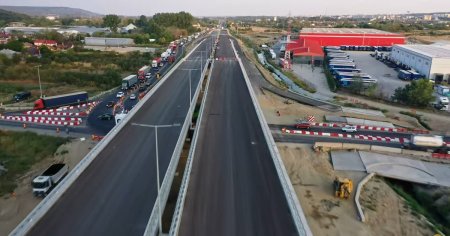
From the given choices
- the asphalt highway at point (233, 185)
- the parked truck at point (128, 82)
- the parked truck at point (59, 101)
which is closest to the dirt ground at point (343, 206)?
the asphalt highway at point (233, 185)

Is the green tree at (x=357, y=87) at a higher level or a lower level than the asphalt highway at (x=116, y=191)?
lower

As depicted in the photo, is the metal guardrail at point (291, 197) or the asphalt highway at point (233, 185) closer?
the metal guardrail at point (291, 197)

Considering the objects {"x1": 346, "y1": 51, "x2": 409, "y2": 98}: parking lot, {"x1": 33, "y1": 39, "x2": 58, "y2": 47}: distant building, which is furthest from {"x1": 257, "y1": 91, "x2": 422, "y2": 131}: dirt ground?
{"x1": 33, "y1": 39, "x2": 58, "y2": 47}: distant building

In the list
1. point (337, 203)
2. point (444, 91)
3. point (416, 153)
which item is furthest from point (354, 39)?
point (337, 203)

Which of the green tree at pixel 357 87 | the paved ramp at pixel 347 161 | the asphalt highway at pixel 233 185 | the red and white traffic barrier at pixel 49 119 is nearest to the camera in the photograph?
the asphalt highway at pixel 233 185

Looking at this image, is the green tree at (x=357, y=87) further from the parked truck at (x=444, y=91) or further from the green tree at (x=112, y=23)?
the green tree at (x=112, y=23)

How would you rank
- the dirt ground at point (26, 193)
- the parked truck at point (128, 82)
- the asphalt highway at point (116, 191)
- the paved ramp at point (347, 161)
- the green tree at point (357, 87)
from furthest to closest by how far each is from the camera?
the green tree at point (357, 87), the parked truck at point (128, 82), the paved ramp at point (347, 161), the dirt ground at point (26, 193), the asphalt highway at point (116, 191)

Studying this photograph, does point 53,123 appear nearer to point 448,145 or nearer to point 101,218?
point 101,218

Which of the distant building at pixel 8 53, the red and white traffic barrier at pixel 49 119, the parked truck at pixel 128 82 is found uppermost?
the distant building at pixel 8 53
